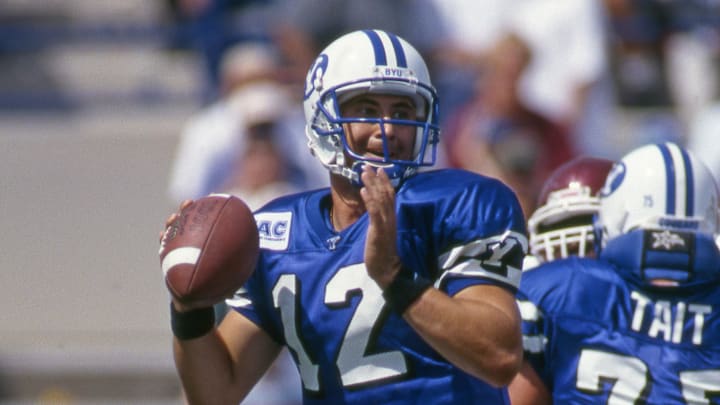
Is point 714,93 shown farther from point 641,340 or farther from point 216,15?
point 641,340

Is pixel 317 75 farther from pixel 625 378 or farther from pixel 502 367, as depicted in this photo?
pixel 625 378

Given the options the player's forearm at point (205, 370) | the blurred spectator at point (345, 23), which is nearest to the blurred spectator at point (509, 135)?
the blurred spectator at point (345, 23)

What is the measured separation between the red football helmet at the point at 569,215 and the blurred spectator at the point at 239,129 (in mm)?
3036

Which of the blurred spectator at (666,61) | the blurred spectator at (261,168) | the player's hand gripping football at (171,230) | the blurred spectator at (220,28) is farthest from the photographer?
the blurred spectator at (666,61)

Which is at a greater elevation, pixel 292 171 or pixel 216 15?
pixel 216 15

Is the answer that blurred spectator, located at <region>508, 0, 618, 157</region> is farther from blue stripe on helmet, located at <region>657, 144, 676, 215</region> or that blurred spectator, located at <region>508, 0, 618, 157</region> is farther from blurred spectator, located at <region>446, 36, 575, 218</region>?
blue stripe on helmet, located at <region>657, 144, 676, 215</region>

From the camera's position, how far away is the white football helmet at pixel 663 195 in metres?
3.83

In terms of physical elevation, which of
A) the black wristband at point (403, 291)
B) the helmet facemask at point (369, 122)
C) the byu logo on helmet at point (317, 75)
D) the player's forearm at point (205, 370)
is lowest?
the player's forearm at point (205, 370)

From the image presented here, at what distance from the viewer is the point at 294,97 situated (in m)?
7.98

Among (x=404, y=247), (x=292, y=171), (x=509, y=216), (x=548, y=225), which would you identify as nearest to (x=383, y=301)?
(x=404, y=247)

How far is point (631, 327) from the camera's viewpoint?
12.4 feet

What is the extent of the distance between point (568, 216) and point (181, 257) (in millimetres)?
1361

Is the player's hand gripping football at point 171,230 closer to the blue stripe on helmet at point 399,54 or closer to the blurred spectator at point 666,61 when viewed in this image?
the blue stripe on helmet at point 399,54

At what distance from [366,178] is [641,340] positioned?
93 cm
